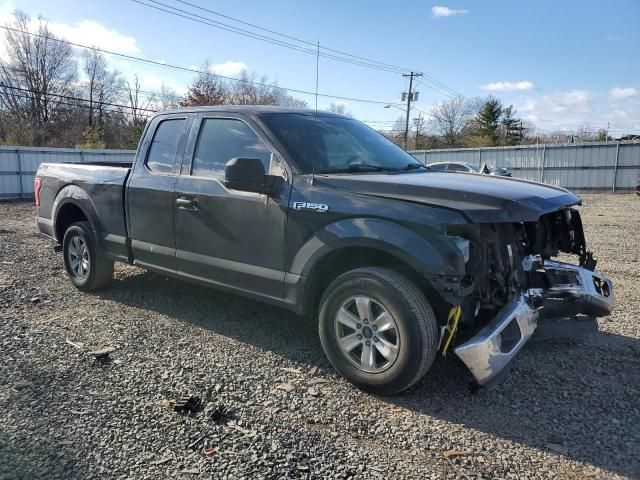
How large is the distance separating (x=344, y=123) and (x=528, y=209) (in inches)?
81.9

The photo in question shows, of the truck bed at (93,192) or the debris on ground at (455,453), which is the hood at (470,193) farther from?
Result: the truck bed at (93,192)

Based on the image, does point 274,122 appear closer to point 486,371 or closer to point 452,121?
point 486,371

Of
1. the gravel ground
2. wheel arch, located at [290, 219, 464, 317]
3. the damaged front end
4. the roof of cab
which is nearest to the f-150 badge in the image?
wheel arch, located at [290, 219, 464, 317]

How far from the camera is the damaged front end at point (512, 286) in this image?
314 cm

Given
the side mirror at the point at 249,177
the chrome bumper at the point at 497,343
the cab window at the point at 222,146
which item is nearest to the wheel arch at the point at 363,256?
the chrome bumper at the point at 497,343

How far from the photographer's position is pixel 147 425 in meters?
3.04

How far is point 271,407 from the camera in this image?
129 inches

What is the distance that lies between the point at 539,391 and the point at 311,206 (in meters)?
2.05

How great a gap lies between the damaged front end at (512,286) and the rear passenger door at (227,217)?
1346 millimetres

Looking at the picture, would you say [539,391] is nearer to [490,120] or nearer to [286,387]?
[286,387]

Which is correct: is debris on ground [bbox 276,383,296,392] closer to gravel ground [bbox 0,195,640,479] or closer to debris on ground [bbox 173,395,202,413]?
gravel ground [bbox 0,195,640,479]

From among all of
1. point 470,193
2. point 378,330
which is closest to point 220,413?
point 378,330

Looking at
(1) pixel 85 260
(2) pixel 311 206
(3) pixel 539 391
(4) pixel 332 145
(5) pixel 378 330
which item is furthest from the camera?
(1) pixel 85 260

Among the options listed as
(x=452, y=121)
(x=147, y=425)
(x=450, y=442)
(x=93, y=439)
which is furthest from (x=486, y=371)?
(x=452, y=121)
